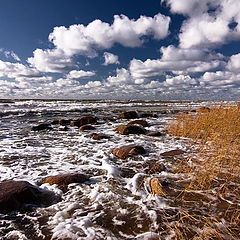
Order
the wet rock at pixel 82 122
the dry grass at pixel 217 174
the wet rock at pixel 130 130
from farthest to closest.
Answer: the wet rock at pixel 82 122 → the wet rock at pixel 130 130 → the dry grass at pixel 217 174

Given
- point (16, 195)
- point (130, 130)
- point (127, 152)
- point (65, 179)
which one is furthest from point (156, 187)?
point (130, 130)

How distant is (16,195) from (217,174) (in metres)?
3.92

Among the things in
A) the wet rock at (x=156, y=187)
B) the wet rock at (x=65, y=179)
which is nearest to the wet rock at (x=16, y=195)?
the wet rock at (x=65, y=179)

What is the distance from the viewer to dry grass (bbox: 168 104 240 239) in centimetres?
198

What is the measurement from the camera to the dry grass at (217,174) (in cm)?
198

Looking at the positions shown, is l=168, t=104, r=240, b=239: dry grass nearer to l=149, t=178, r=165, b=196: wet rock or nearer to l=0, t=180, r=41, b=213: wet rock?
l=149, t=178, r=165, b=196: wet rock

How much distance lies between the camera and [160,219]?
225 cm

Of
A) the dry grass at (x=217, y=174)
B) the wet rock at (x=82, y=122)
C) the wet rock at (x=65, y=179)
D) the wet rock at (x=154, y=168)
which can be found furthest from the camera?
the wet rock at (x=82, y=122)

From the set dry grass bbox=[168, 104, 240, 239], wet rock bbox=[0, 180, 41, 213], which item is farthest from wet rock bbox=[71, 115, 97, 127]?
wet rock bbox=[0, 180, 41, 213]

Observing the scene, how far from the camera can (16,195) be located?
2523mm

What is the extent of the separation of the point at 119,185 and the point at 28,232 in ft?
5.65

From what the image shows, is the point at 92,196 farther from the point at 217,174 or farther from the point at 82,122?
the point at 82,122

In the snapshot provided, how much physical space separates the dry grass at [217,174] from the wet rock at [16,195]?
2.38 metres

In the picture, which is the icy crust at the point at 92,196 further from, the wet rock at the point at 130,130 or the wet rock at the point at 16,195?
the wet rock at the point at 130,130
